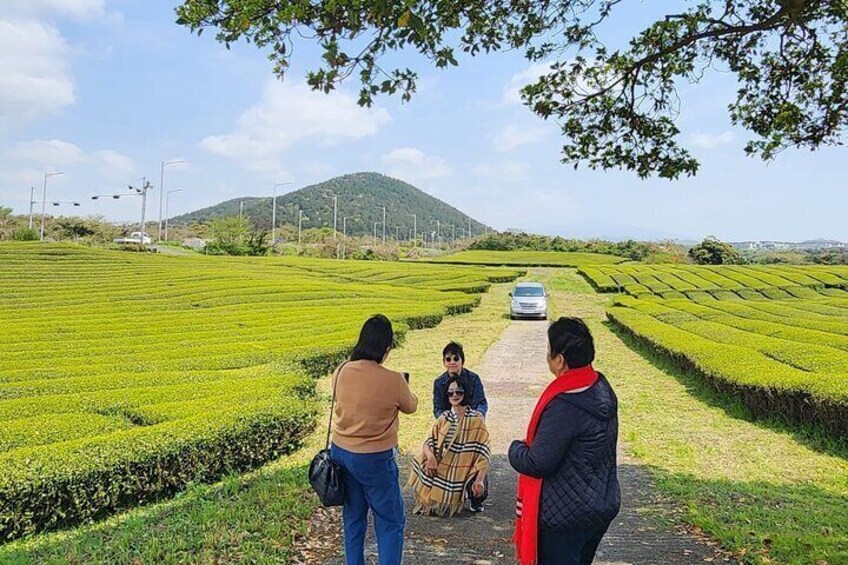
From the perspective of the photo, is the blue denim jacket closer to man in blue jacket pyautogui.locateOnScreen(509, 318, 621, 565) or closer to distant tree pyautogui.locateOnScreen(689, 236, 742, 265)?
man in blue jacket pyautogui.locateOnScreen(509, 318, 621, 565)

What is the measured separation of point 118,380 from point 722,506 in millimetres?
7911

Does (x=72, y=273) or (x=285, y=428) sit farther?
(x=72, y=273)

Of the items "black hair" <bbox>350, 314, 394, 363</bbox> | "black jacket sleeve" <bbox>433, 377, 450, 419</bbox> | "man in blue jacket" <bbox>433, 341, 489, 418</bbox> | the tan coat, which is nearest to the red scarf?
the tan coat

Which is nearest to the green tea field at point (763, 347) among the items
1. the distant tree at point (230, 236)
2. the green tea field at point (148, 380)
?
the green tea field at point (148, 380)

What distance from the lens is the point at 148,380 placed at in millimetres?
9516

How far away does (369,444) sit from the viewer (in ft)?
11.4

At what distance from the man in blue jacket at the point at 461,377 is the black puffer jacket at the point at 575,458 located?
2.27 m

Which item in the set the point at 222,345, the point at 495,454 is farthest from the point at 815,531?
the point at 222,345

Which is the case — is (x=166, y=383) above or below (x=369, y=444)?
below

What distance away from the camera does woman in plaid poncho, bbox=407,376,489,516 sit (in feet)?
16.3

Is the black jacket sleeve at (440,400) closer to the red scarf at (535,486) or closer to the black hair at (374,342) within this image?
the black hair at (374,342)

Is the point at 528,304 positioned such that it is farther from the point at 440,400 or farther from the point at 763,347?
the point at 440,400

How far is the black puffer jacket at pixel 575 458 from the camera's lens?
270cm

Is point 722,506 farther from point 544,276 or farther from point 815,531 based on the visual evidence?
point 544,276
